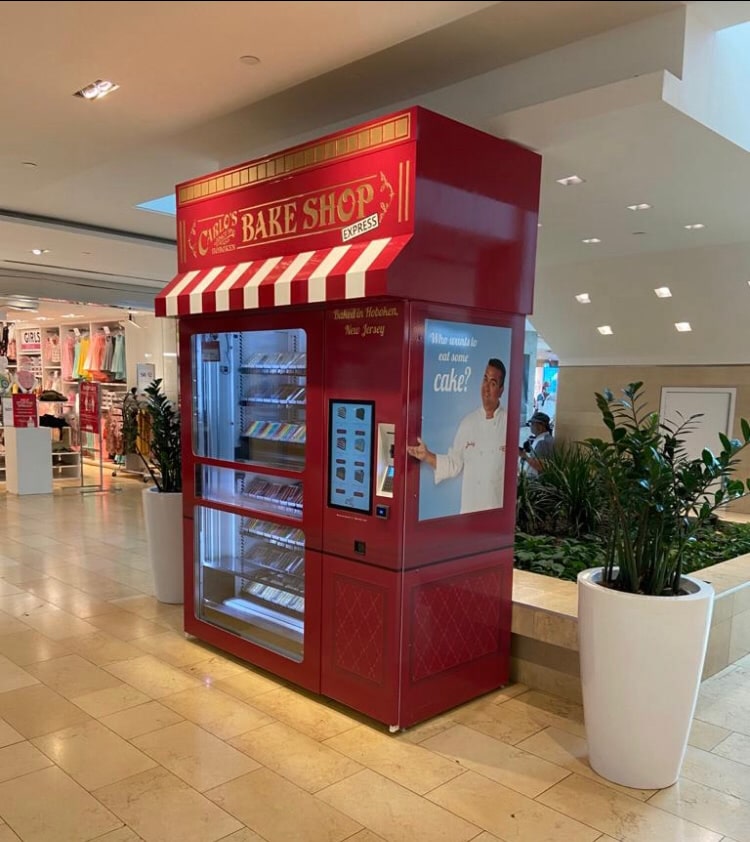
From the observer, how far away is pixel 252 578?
13.9 ft

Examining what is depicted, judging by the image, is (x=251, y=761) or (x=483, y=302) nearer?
(x=251, y=761)

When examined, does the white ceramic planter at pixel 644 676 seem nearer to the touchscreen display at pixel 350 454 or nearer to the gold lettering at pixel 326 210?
the touchscreen display at pixel 350 454

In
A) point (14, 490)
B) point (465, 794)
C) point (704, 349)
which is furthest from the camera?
point (14, 490)

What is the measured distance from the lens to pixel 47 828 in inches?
99.2

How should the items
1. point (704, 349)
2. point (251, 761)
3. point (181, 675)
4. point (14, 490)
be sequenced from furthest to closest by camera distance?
point (14, 490) → point (704, 349) → point (181, 675) → point (251, 761)

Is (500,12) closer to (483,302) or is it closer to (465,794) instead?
(483,302)

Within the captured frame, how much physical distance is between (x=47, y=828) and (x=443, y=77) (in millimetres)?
3818

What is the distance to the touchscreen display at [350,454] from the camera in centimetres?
321

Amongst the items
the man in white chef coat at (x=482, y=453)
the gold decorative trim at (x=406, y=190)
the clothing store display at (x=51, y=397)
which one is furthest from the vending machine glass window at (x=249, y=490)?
the clothing store display at (x=51, y=397)

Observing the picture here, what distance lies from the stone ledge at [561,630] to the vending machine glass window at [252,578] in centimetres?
125

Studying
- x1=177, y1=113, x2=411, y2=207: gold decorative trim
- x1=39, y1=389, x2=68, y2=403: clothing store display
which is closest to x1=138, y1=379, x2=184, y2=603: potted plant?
x1=177, y1=113, x2=411, y2=207: gold decorative trim

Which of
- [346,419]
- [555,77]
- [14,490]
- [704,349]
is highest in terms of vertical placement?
[555,77]

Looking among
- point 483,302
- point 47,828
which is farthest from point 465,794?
point 483,302

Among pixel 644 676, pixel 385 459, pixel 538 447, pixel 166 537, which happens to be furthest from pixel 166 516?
pixel 538 447
